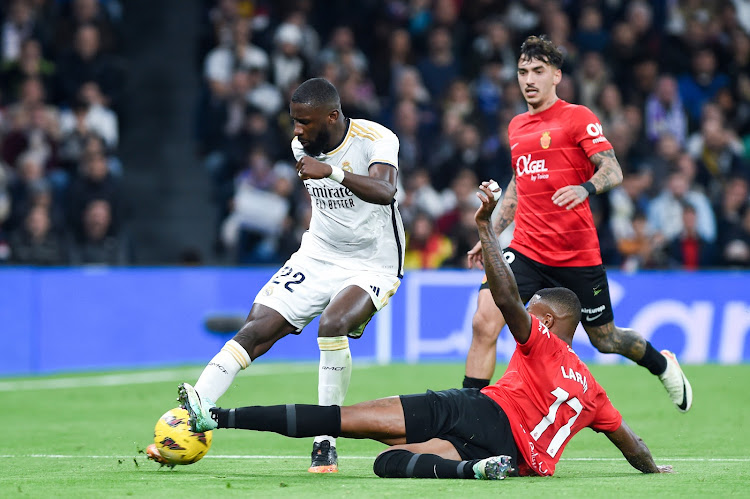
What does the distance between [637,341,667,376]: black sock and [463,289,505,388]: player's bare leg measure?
4.60ft

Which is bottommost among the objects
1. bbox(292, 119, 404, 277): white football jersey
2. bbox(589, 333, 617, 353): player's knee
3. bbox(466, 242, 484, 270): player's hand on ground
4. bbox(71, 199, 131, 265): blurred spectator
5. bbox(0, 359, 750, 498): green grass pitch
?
bbox(0, 359, 750, 498): green grass pitch

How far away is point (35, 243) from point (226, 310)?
2.49m

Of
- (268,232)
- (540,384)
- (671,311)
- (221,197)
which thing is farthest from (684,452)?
(221,197)

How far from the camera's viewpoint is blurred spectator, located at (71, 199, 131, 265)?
1462cm

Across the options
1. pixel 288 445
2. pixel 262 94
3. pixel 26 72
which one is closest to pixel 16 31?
pixel 26 72

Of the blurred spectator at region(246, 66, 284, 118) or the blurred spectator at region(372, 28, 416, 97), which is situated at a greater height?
the blurred spectator at region(372, 28, 416, 97)

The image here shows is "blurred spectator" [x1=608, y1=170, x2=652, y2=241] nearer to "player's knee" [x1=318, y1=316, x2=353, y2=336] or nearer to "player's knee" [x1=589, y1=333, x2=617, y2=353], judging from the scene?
"player's knee" [x1=589, y1=333, x2=617, y2=353]

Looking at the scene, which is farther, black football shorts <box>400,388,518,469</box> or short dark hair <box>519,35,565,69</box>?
short dark hair <box>519,35,565,69</box>

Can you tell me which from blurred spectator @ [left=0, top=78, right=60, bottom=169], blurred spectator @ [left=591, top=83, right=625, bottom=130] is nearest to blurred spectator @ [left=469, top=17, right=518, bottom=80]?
blurred spectator @ [left=591, top=83, right=625, bottom=130]

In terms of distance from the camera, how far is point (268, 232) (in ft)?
52.4

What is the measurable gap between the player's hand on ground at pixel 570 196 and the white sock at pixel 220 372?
210 cm

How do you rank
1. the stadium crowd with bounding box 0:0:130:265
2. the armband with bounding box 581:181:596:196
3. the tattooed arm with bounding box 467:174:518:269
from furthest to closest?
the stadium crowd with bounding box 0:0:130:265
the tattooed arm with bounding box 467:174:518:269
the armband with bounding box 581:181:596:196

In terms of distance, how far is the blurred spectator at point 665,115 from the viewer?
59.8 feet

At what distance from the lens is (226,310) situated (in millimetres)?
14875
